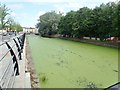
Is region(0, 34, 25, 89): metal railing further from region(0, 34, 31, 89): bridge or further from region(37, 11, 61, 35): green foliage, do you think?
region(37, 11, 61, 35): green foliage

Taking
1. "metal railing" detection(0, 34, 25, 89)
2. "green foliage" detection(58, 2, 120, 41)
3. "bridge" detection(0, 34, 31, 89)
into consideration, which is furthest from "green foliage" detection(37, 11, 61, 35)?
"metal railing" detection(0, 34, 25, 89)

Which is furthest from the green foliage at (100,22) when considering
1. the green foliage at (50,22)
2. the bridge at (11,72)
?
the green foliage at (50,22)

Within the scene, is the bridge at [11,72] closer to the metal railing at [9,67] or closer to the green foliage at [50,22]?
the metal railing at [9,67]

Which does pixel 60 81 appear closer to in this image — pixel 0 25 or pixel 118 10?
pixel 118 10

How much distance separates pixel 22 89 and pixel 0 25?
52.2 metres

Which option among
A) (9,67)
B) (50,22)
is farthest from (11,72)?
(50,22)

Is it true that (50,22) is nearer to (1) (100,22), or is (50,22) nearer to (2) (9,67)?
(1) (100,22)

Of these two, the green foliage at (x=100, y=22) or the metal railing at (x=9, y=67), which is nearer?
the metal railing at (x=9, y=67)

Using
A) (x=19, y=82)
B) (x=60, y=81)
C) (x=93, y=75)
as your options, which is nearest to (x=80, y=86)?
(x=60, y=81)

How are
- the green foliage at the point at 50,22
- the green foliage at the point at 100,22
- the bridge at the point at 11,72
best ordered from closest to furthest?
the bridge at the point at 11,72 < the green foliage at the point at 100,22 < the green foliage at the point at 50,22

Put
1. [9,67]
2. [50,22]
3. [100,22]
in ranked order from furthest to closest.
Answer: [50,22]
[100,22]
[9,67]

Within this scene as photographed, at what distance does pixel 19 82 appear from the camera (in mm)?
3814

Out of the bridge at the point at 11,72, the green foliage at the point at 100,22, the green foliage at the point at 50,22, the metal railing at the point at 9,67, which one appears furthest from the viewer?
the green foliage at the point at 50,22

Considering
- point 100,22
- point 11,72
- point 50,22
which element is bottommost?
point 11,72
